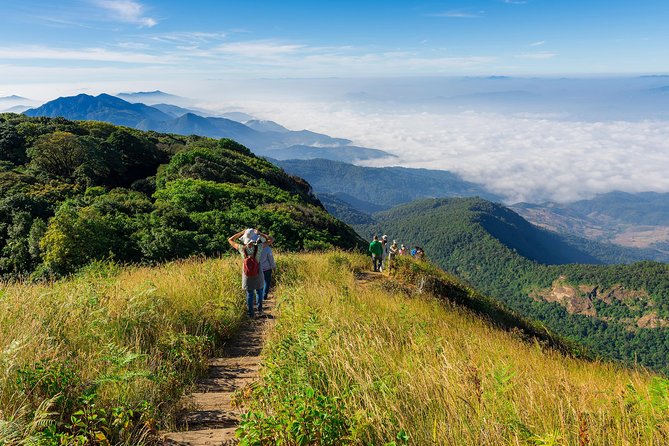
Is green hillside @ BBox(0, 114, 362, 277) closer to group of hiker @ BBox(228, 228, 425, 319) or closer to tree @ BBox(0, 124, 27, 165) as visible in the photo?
tree @ BBox(0, 124, 27, 165)

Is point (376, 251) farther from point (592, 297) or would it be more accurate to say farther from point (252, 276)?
point (592, 297)

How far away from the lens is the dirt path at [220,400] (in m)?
3.04

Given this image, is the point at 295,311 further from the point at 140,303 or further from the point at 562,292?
the point at 562,292

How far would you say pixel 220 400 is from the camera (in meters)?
3.84

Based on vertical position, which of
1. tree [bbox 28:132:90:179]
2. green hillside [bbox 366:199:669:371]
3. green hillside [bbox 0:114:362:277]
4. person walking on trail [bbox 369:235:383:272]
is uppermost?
tree [bbox 28:132:90:179]

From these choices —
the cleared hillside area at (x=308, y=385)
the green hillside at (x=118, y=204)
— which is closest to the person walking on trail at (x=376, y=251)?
the green hillside at (x=118, y=204)

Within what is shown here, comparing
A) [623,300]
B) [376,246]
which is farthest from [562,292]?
[376,246]

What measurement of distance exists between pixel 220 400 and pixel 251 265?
376 cm

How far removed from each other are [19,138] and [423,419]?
39389mm

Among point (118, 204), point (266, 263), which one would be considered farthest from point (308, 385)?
point (118, 204)

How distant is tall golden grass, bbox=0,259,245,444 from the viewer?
9.61ft

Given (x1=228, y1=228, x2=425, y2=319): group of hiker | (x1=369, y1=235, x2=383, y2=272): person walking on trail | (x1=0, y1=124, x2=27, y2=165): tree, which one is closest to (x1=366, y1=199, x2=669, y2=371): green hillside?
(x1=369, y1=235, x2=383, y2=272): person walking on trail

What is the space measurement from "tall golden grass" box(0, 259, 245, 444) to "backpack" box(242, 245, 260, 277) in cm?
69

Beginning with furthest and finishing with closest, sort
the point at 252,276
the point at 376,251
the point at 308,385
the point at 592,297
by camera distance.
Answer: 1. the point at 592,297
2. the point at 376,251
3. the point at 252,276
4. the point at 308,385
